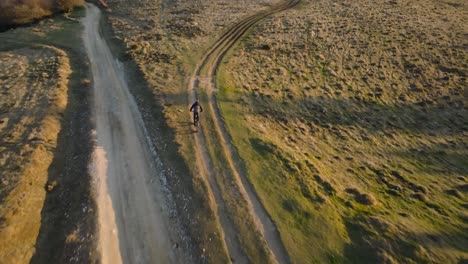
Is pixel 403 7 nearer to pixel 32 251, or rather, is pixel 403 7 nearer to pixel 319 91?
pixel 319 91

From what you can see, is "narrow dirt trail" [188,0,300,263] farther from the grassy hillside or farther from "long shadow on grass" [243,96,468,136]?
the grassy hillside

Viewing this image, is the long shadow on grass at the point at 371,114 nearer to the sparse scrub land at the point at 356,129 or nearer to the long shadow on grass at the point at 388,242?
the sparse scrub land at the point at 356,129

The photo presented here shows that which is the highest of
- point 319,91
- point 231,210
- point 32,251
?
point 319,91

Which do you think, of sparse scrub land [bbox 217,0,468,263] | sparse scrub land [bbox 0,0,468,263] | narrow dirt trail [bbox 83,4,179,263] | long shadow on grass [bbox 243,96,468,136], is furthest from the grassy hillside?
long shadow on grass [bbox 243,96,468,136]

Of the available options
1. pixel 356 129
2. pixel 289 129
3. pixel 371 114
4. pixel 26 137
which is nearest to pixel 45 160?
pixel 26 137

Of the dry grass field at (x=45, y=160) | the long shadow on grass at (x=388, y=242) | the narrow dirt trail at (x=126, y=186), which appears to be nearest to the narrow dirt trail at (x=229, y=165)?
the narrow dirt trail at (x=126, y=186)

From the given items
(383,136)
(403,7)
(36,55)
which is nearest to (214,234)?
(383,136)
